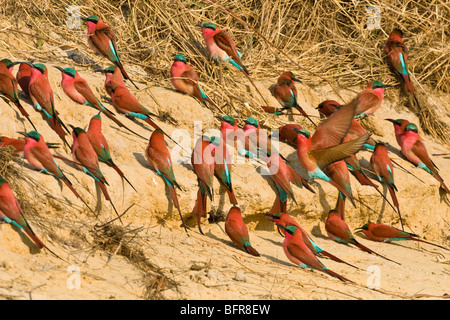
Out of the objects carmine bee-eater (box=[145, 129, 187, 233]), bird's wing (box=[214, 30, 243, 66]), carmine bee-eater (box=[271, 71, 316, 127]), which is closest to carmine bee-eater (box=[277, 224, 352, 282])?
carmine bee-eater (box=[145, 129, 187, 233])

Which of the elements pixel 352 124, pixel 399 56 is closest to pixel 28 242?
pixel 352 124

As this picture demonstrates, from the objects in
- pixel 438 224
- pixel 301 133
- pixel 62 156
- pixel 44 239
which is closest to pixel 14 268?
pixel 44 239

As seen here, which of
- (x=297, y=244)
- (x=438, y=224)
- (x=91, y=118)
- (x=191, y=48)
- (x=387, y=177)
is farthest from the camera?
(x=191, y=48)

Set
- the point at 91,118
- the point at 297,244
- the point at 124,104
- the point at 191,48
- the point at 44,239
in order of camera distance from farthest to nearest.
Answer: the point at 191,48 → the point at 124,104 → the point at 91,118 → the point at 297,244 → the point at 44,239

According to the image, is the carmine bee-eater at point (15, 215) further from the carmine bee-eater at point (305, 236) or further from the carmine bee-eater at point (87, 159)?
the carmine bee-eater at point (305, 236)

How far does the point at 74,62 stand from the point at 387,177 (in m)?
2.64

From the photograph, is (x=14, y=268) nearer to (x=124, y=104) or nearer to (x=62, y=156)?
(x=62, y=156)

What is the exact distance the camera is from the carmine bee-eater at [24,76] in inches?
185

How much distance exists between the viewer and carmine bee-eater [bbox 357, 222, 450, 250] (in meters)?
5.03

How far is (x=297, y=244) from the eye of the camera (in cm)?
410

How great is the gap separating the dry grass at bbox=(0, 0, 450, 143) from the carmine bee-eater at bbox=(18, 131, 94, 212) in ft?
5.23

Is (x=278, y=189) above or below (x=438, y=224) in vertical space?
above

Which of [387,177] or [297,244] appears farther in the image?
[387,177]

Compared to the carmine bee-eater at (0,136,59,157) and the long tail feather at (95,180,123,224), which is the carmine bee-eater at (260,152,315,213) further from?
the carmine bee-eater at (0,136,59,157)
